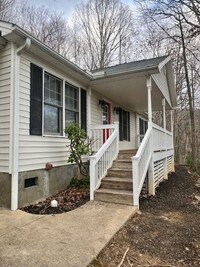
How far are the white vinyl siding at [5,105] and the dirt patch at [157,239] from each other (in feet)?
9.08

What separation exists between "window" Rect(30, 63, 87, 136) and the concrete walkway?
205 centimetres

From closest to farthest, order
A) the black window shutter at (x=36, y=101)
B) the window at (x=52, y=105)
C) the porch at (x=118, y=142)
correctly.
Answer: the black window shutter at (x=36, y=101)
the porch at (x=118, y=142)
the window at (x=52, y=105)

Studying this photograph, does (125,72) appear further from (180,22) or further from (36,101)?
(180,22)

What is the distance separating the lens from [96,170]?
5918 mm

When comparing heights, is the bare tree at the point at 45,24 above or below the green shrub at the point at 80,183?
above

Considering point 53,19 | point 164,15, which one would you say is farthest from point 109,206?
point 53,19

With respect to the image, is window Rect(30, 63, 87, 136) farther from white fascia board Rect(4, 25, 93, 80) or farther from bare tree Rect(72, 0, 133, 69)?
bare tree Rect(72, 0, 133, 69)

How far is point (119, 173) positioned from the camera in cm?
637

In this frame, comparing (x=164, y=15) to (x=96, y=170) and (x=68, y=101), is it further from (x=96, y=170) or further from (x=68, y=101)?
(x=96, y=170)

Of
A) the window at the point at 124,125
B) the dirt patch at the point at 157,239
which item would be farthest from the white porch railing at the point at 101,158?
the window at the point at 124,125

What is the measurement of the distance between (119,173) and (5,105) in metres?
3.30

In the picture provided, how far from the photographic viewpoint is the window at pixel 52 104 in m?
5.55

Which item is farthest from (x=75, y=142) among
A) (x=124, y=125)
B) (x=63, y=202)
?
(x=124, y=125)

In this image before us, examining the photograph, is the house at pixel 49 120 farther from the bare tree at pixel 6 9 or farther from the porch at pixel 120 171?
the bare tree at pixel 6 9
